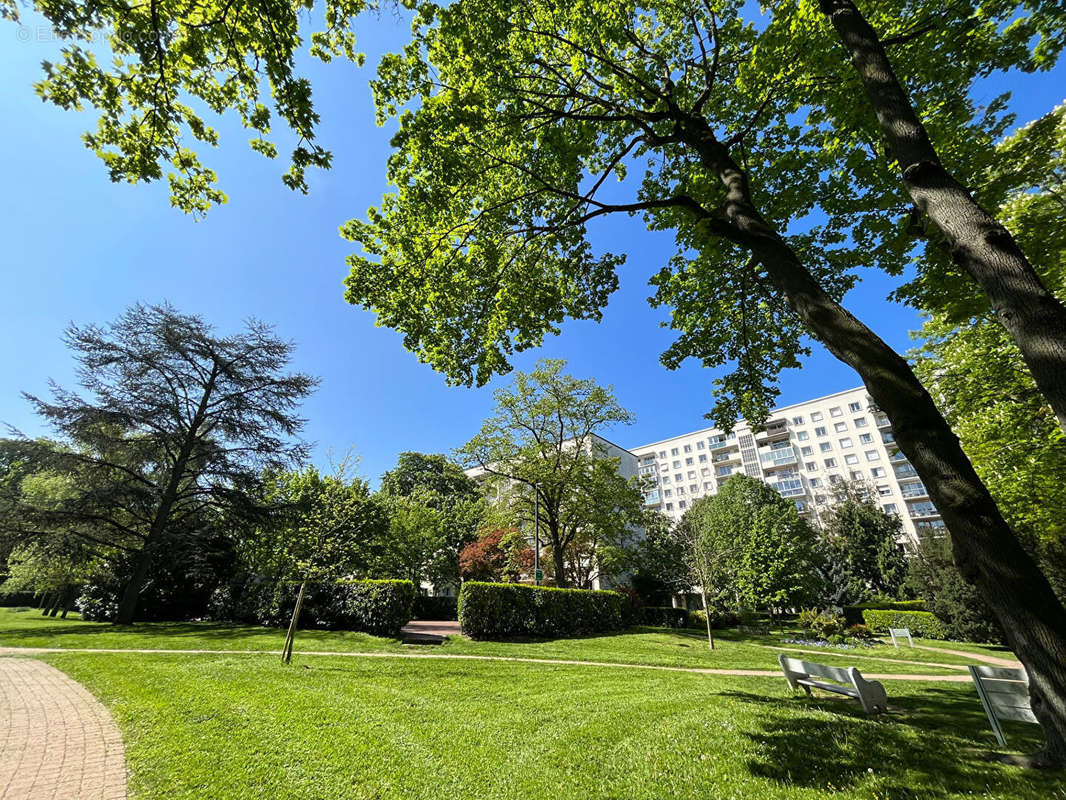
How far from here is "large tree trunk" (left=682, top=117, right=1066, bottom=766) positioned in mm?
2416

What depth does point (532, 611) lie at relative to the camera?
686 inches

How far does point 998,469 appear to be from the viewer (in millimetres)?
13188

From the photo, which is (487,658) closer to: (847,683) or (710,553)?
(847,683)

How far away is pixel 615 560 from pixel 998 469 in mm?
17062

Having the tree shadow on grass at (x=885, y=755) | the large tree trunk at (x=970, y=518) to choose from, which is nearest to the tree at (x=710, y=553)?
the tree shadow on grass at (x=885, y=755)

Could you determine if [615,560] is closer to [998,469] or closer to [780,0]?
[998,469]

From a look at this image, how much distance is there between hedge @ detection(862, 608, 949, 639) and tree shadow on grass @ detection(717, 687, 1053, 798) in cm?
2672

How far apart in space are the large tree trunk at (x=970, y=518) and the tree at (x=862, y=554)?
1570 inches

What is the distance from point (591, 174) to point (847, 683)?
10556 millimetres

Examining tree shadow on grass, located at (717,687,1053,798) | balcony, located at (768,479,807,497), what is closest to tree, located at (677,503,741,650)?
tree shadow on grass, located at (717,687,1053,798)

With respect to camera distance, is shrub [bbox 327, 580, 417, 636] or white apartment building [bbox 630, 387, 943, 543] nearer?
shrub [bbox 327, 580, 417, 636]

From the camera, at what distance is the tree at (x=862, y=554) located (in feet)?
117

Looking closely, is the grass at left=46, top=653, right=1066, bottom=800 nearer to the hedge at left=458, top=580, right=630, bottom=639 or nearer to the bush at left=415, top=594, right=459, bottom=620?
the hedge at left=458, top=580, right=630, bottom=639

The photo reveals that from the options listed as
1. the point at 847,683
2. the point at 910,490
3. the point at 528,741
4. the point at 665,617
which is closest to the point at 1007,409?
the point at 847,683
